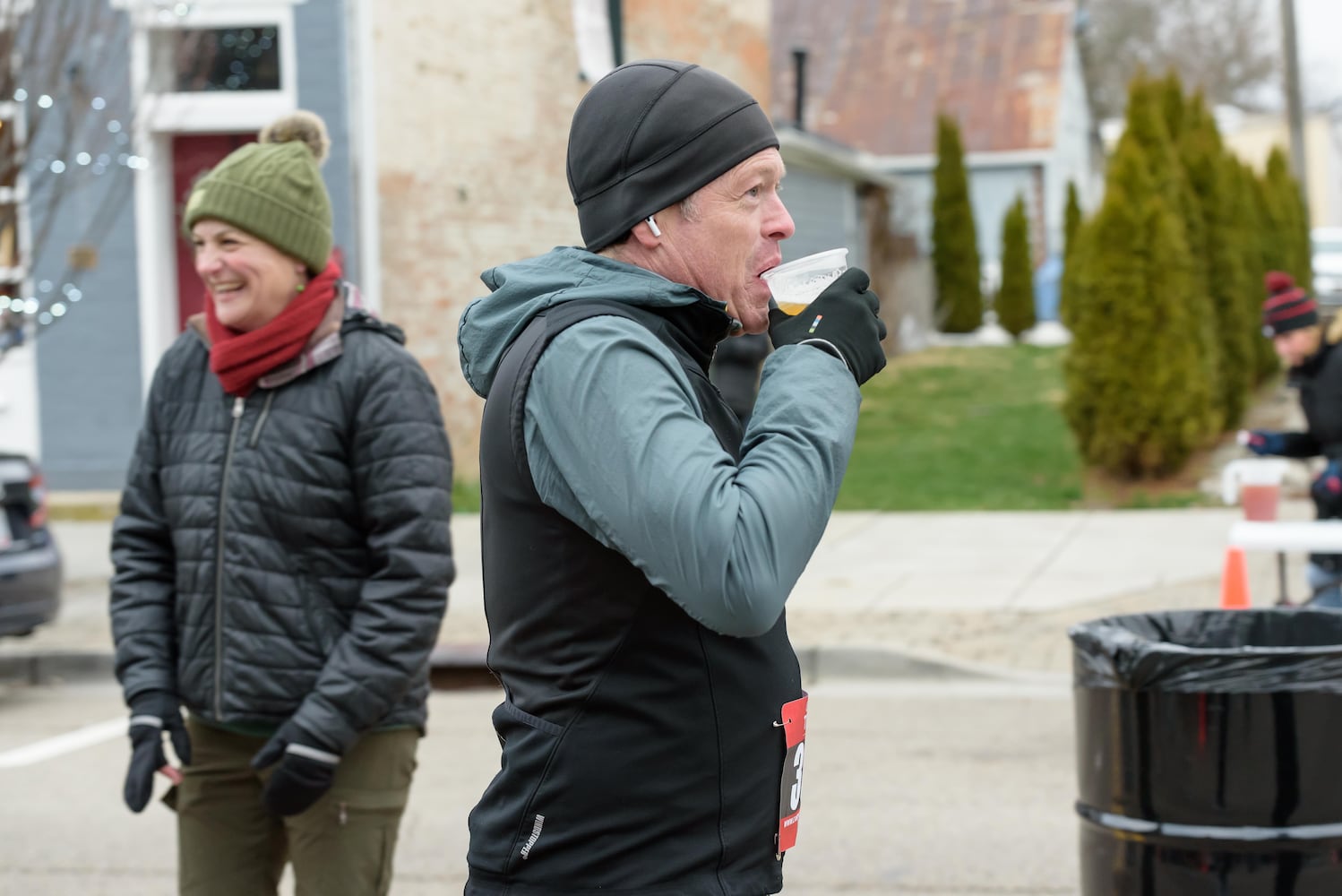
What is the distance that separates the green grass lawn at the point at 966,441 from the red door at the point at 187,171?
6194 mm

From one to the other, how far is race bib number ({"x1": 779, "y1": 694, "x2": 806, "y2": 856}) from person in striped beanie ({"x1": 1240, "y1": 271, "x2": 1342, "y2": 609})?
16.5ft

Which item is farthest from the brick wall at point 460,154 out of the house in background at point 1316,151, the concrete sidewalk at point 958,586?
the house in background at point 1316,151

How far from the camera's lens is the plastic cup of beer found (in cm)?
205

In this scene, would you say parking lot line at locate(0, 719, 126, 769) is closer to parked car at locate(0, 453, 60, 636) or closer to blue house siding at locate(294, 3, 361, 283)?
parked car at locate(0, 453, 60, 636)

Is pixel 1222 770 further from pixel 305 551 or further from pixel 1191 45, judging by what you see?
pixel 1191 45

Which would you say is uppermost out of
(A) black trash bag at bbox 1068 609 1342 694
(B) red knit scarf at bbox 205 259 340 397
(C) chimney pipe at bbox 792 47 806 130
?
(C) chimney pipe at bbox 792 47 806 130

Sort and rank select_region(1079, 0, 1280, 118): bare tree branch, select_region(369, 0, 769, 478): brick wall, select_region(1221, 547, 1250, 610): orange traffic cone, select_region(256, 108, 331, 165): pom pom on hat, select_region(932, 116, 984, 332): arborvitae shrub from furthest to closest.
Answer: select_region(1079, 0, 1280, 118): bare tree branch < select_region(932, 116, 984, 332): arborvitae shrub < select_region(369, 0, 769, 478): brick wall < select_region(1221, 547, 1250, 610): orange traffic cone < select_region(256, 108, 331, 165): pom pom on hat

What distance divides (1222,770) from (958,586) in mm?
7148

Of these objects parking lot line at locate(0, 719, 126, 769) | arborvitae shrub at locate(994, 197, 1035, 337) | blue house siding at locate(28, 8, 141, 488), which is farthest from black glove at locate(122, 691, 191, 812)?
arborvitae shrub at locate(994, 197, 1035, 337)

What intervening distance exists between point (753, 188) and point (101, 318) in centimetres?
1358

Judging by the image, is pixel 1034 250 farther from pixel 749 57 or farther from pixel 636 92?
pixel 636 92

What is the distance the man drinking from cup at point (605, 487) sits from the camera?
186cm

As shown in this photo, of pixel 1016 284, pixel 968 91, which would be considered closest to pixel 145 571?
pixel 1016 284

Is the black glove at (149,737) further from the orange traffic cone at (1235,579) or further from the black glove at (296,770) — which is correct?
the orange traffic cone at (1235,579)
